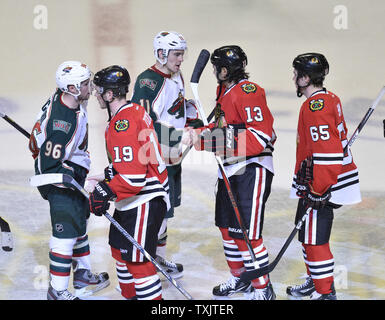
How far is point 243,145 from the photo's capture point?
10.1 feet

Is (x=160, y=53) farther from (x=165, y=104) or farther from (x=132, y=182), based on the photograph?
(x=132, y=182)

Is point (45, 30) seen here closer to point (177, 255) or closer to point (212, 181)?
point (212, 181)

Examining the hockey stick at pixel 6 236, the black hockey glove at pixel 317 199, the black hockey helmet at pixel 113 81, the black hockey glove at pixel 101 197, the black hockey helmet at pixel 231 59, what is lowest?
Result: the hockey stick at pixel 6 236

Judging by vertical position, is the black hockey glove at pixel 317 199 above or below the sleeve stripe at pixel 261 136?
below

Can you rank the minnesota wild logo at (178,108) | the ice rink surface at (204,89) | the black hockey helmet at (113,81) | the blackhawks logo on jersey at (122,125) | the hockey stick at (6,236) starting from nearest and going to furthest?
the blackhawks logo on jersey at (122,125) < the black hockey helmet at (113,81) < the hockey stick at (6,236) < the minnesota wild logo at (178,108) < the ice rink surface at (204,89)

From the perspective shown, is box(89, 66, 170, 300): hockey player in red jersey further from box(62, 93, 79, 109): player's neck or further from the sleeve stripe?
the sleeve stripe

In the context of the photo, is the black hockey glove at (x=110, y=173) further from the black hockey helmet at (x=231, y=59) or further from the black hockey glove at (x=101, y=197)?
the black hockey helmet at (x=231, y=59)

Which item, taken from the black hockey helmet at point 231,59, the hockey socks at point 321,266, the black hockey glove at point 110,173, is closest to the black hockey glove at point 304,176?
the hockey socks at point 321,266

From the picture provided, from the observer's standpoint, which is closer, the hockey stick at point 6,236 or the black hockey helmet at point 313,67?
the black hockey helmet at point 313,67

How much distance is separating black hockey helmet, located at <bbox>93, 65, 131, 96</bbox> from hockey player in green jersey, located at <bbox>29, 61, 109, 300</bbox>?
0.23 meters

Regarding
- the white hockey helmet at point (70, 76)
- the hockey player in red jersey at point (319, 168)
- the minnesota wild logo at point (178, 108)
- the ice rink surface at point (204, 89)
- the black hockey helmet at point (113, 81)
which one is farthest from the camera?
the ice rink surface at point (204, 89)

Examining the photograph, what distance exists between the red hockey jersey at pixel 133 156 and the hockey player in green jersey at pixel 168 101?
61 cm

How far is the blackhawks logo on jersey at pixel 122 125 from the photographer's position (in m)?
2.72

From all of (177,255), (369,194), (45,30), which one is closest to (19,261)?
(177,255)
